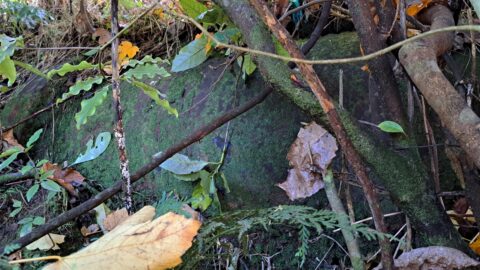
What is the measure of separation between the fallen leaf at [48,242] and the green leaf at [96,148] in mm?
394

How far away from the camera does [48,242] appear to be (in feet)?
5.25

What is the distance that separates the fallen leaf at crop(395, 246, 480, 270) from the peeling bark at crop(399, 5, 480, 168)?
0.21m

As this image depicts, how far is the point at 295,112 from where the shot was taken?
1.55 meters

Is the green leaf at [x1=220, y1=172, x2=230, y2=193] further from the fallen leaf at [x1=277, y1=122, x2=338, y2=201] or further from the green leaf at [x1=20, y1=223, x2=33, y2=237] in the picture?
the green leaf at [x1=20, y1=223, x2=33, y2=237]

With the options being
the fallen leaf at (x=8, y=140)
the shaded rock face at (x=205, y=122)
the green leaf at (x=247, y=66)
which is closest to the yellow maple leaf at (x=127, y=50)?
the shaded rock face at (x=205, y=122)

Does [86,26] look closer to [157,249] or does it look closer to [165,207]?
[165,207]

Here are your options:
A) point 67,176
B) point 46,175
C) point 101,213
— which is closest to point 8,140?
point 67,176

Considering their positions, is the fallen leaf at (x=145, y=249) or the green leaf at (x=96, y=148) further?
the green leaf at (x=96, y=148)

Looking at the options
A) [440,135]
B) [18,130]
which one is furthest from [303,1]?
[18,130]

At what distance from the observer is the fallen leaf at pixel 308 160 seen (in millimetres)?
1268

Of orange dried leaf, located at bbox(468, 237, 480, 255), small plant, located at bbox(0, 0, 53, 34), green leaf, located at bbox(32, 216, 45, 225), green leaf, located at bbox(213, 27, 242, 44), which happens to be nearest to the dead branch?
orange dried leaf, located at bbox(468, 237, 480, 255)

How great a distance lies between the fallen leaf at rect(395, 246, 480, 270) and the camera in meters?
0.97

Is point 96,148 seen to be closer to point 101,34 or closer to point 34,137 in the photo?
point 34,137

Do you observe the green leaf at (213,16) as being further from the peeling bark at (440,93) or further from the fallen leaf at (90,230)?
the fallen leaf at (90,230)
